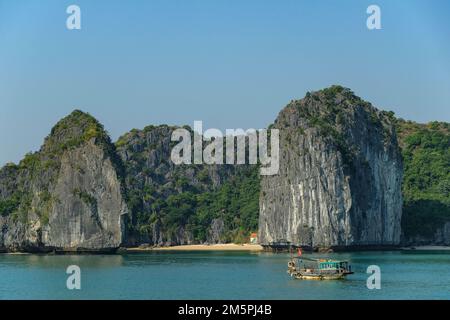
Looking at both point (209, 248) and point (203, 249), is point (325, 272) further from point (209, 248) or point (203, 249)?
point (209, 248)

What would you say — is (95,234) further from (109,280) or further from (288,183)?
(109,280)

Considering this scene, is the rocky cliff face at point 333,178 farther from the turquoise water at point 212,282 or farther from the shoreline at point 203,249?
the turquoise water at point 212,282

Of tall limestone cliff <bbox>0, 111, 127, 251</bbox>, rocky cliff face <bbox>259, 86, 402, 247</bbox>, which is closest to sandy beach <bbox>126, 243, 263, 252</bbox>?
rocky cliff face <bbox>259, 86, 402, 247</bbox>

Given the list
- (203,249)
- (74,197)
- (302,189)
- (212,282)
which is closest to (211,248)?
(203,249)

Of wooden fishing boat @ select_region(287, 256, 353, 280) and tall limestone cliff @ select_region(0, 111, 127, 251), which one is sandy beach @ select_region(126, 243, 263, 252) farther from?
wooden fishing boat @ select_region(287, 256, 353, 280)

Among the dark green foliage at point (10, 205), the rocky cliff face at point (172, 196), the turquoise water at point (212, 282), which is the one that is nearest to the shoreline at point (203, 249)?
the rocky cliff face at point (172, 196)

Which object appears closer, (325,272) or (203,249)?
(325,272)
